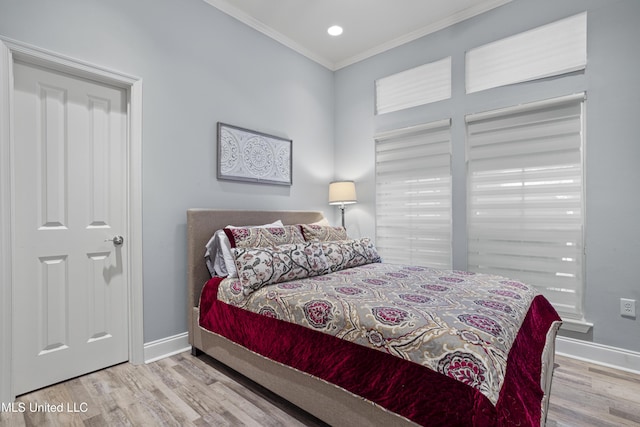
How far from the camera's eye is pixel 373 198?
369 cm

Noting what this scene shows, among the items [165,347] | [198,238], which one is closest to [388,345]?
[198,238]

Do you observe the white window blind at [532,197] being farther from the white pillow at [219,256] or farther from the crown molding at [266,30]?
the white pillow at [219,256]

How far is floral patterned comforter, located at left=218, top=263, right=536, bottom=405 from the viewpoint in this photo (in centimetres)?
109

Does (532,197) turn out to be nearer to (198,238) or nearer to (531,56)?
(531,56)

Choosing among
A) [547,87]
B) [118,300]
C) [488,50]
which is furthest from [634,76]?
[118,300]

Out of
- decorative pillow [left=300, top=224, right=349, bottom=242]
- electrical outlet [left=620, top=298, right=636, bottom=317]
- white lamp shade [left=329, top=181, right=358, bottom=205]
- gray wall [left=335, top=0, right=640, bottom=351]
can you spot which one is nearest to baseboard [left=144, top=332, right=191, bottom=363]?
decorative pillow [left=300, top=224, right=349, bottom=242]

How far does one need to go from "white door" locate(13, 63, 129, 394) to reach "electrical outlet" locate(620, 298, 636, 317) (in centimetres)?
363

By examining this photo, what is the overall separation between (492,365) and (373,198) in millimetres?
2722

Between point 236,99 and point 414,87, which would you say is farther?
point 414,87

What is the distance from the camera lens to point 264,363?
1.81 meters

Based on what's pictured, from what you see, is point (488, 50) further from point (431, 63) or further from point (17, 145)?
point (17, 145)

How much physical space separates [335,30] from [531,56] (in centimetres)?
184

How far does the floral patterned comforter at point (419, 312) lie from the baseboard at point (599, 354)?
1064 mm

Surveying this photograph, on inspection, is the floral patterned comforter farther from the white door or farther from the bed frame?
the white door
